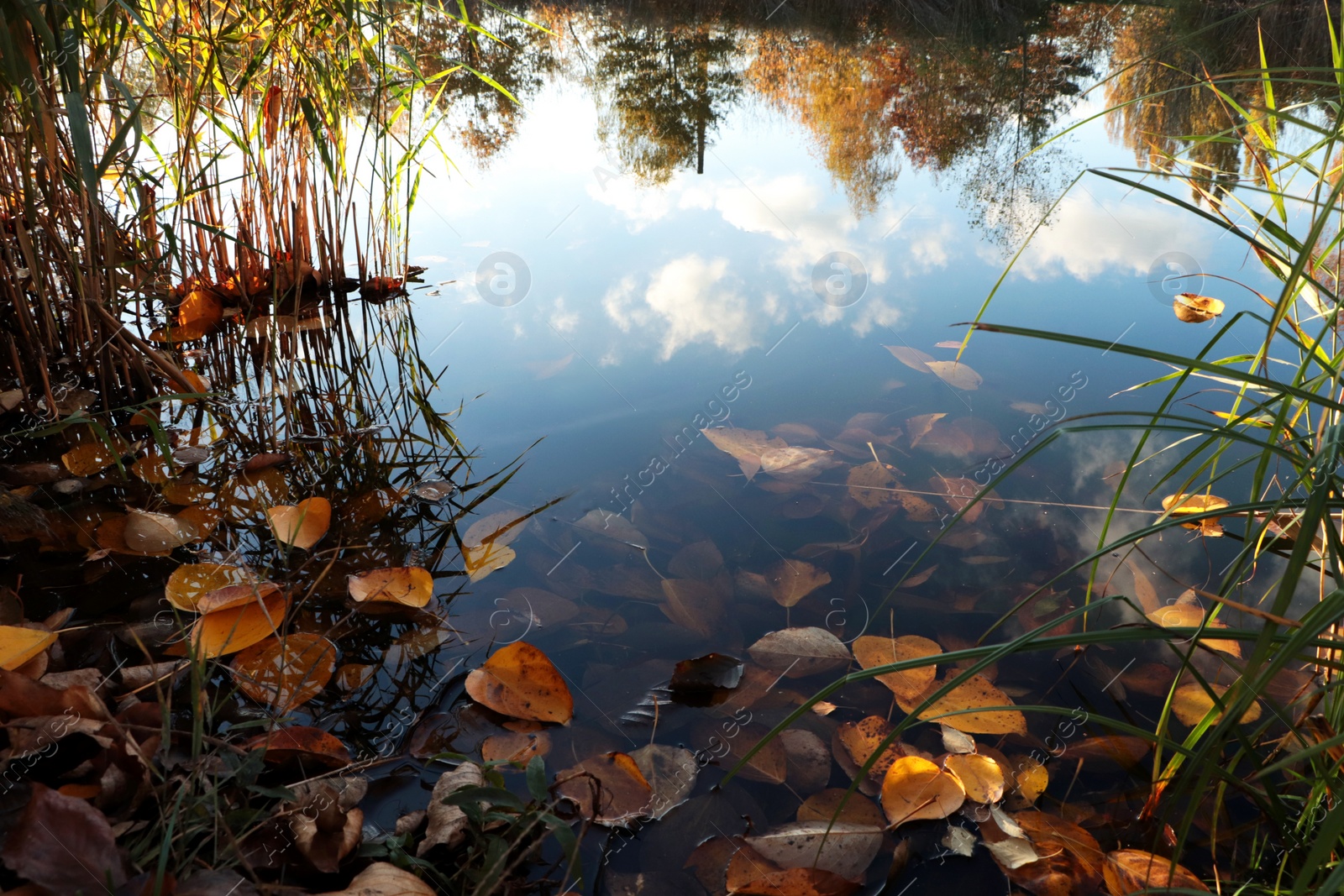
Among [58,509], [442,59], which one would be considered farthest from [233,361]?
[442,59]

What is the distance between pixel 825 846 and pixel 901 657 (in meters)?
0.36

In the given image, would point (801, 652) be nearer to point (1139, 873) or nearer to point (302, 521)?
point (1139, 873)

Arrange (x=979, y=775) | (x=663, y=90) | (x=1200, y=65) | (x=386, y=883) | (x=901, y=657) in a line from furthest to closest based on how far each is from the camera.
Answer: (x=663, y=90) → (x=1200, y=65) → (x=901, y=657) → (x=979, y=775) → (x=386, y=883)

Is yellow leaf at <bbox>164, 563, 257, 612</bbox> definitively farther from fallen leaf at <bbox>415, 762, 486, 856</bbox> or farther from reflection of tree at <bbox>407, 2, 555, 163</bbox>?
reflection of tree at <bbox>407, 2, 555, 163</bbox>

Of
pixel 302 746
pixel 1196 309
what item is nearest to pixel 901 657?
pixel 302 746

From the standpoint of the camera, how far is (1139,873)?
2.79ft

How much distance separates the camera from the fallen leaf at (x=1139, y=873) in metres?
0.84

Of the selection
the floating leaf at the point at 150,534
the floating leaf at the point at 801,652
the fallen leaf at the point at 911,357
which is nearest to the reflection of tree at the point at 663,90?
the fallen leaf at the point at 911,357

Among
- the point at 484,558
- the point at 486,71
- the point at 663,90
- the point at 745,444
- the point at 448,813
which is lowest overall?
the point at 448,813

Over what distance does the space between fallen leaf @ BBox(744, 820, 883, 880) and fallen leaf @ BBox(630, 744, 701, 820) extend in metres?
0.10

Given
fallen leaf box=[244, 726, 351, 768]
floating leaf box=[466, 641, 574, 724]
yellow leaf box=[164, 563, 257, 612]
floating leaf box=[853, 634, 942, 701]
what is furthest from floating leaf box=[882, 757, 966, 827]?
yellow leaf box=[164, 563, 257, 612]

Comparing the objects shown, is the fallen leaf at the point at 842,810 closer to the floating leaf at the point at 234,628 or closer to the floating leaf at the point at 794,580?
the floating leaf at the point at 794,580

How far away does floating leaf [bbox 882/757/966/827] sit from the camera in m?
0.94

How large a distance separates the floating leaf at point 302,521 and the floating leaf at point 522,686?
1.54 feet
